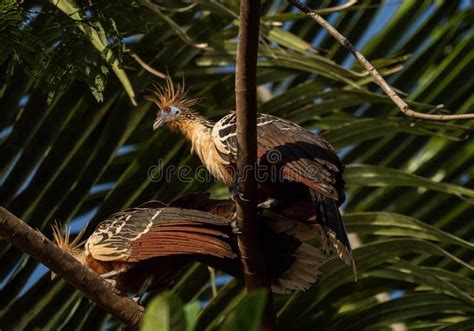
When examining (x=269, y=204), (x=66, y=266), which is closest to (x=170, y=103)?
(x=269, y=204)

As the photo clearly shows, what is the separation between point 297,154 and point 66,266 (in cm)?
134

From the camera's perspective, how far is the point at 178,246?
4324 millimetres

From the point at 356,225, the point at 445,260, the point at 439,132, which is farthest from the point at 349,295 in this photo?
the point at 439,132

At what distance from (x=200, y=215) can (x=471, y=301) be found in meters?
1.35

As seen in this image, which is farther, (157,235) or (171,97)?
(171,97)

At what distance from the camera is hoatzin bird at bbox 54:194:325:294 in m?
4.32

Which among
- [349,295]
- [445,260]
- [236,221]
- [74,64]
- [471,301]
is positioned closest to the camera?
[74,64]

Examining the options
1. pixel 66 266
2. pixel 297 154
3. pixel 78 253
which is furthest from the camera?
pixel 78 253

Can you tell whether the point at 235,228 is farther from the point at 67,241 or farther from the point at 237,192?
the point at 67,241

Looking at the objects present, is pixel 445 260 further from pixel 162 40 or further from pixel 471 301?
pixel 162 40

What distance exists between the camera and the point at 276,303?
4.91 metres

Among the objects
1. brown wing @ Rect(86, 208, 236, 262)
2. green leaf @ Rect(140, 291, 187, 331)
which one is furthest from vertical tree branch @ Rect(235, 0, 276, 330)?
green leaf @ Rect(140, 291, 187, 331)

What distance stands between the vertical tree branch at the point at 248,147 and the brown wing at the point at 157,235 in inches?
6.4

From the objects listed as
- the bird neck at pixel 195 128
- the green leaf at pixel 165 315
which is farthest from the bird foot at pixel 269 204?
the green leaf at pixel 165 315
